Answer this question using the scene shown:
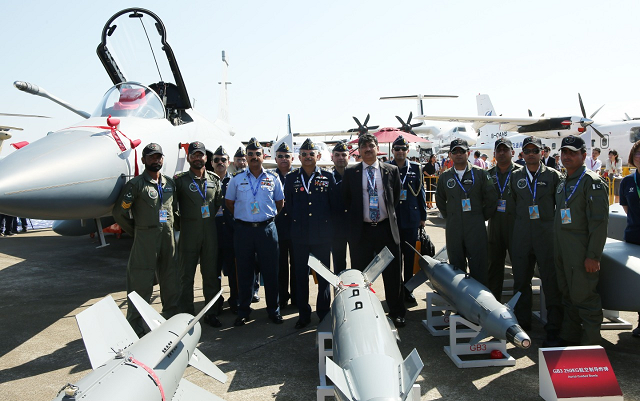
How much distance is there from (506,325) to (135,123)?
497 cm

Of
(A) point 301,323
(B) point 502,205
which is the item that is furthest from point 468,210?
(A) point 301,323

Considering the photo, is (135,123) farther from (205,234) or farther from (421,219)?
(421,219)

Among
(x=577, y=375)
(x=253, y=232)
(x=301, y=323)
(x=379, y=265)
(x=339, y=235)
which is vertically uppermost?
(x=253, y=232)

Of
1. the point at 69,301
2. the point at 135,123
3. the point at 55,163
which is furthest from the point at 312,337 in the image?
Result: the point at 69,301

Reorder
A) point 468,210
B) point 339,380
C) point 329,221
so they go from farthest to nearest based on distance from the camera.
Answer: point 329,221, point 468,210, point 339,380

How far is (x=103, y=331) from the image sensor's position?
3098 millimetres

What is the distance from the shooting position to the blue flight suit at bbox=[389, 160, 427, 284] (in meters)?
5.67

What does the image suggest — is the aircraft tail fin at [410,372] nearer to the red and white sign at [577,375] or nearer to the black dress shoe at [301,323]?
the red and white sign at [577,375]

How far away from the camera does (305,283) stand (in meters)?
5.12

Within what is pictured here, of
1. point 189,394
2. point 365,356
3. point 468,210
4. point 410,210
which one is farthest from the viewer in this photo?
point 410,210

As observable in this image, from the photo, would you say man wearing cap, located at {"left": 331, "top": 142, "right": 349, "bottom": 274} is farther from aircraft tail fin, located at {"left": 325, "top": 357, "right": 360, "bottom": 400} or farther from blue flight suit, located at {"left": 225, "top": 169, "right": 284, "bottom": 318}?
aircraft tail fin, located at {"left": 325, "top": 357, "right": 360, "bottom": 400}

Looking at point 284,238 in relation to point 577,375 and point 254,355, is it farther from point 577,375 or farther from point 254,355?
point 577,375

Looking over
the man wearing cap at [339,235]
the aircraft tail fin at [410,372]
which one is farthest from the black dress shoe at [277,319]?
the aircraft tail fin at [410,372]

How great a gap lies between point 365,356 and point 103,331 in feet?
6.28
